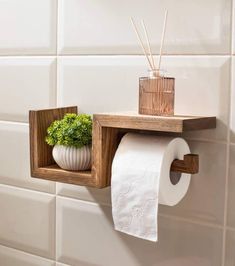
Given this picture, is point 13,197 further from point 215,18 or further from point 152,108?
point 215,18

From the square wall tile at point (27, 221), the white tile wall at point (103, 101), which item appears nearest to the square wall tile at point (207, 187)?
the white tile wall at point (103, 101)

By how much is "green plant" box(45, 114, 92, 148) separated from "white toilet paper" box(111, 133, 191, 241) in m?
0.08

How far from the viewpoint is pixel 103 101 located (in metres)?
1.01

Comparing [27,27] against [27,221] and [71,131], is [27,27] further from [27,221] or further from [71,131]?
[27,221]

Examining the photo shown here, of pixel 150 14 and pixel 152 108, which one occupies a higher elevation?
pixel 150 14

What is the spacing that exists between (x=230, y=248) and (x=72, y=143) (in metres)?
0.34

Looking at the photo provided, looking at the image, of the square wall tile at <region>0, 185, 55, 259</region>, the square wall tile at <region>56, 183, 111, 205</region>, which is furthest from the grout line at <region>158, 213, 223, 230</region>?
the square wall tile at <region>0, 185, 55, 259</region>

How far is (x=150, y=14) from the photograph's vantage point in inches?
36.6

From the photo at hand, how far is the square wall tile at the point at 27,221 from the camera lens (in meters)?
1.13

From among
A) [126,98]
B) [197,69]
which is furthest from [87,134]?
[197,69]

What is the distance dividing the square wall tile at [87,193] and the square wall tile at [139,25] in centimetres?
29

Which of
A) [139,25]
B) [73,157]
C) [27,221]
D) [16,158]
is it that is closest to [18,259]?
[27,221]

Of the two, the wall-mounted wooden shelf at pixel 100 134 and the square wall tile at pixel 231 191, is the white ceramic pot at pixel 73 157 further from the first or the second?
the square wall tile at pixel 231 191

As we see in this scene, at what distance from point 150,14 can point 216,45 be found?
15 centimetres
